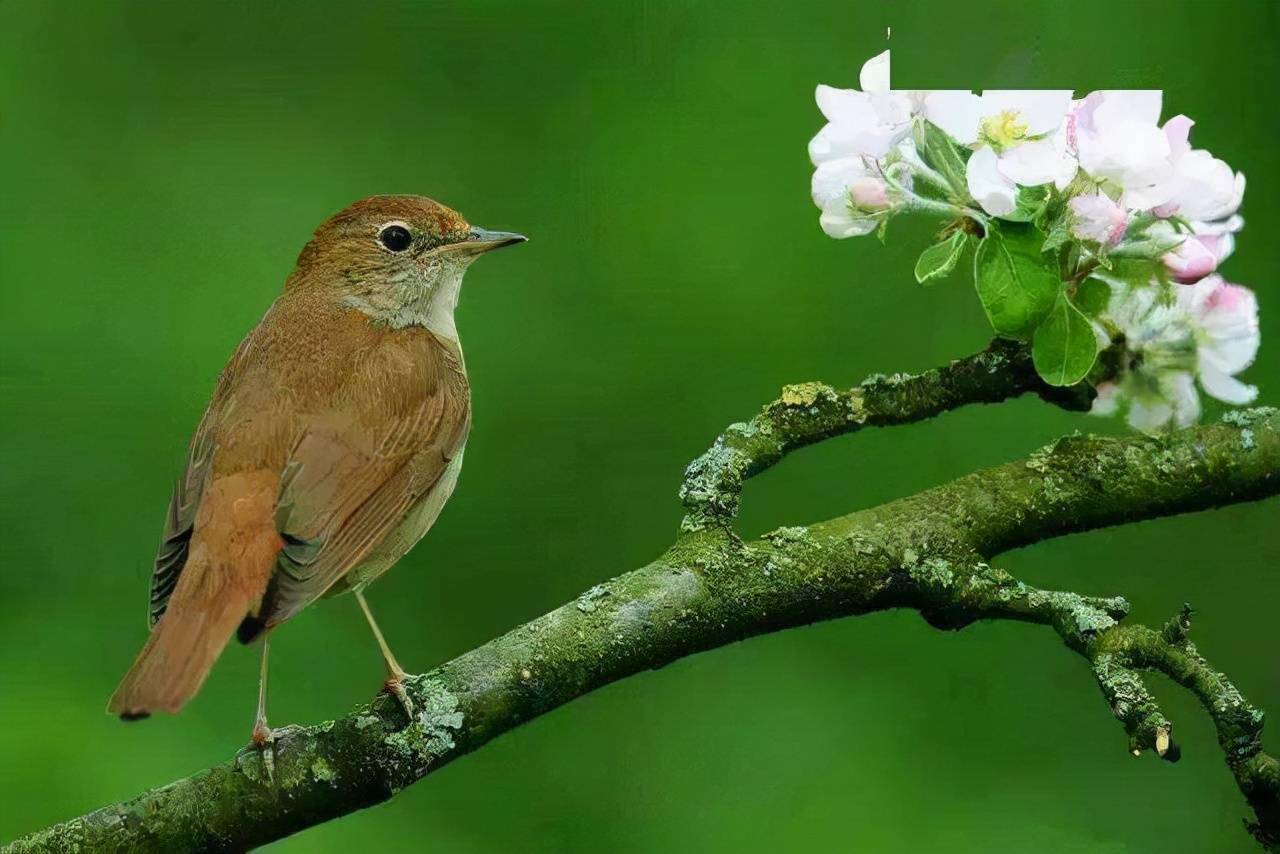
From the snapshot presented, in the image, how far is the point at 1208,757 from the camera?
327 centimetres

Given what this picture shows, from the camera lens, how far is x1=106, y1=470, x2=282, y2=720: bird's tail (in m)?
2.04

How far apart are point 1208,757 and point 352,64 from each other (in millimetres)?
2552

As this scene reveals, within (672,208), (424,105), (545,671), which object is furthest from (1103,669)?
(424,105)

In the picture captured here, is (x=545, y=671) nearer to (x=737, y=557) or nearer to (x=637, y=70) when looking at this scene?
(x=737, y=557)

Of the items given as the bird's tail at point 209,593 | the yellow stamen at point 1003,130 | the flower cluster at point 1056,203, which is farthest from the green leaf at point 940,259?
the bird's tail at point 209,593

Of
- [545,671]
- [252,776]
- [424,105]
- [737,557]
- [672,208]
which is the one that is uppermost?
[424,105]

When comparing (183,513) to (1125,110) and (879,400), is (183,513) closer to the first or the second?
(879,400)

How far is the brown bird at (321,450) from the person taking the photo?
2.23 metres

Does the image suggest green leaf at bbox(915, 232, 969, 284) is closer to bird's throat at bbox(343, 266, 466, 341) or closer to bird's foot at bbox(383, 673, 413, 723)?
bird's foot at bbox(383, 673, 413, 723)

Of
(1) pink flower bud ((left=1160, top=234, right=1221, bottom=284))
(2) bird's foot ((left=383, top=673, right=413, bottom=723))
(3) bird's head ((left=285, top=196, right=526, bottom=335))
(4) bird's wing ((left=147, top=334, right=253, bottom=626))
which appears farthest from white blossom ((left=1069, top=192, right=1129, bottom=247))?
(4) bird's wing ((left=147, top=334, right=253, bottom=626))

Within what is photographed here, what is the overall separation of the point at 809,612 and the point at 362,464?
712 mm

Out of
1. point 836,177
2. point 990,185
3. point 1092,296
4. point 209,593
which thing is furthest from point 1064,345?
point 209,593

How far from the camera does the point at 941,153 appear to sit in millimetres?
2180

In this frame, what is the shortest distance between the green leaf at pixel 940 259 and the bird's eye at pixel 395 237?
1144 mm
